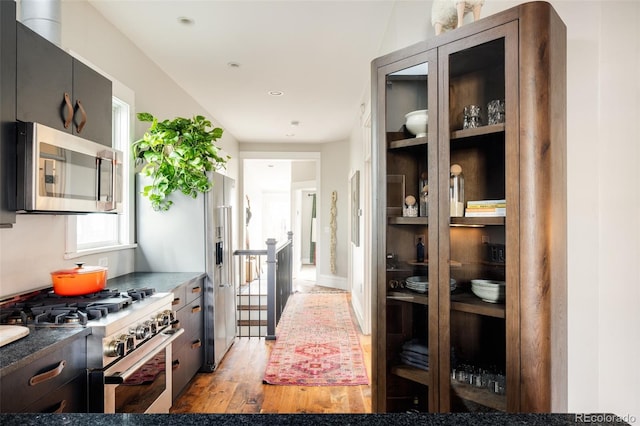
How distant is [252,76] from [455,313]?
10.6 feet

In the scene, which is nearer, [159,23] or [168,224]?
[159,23]

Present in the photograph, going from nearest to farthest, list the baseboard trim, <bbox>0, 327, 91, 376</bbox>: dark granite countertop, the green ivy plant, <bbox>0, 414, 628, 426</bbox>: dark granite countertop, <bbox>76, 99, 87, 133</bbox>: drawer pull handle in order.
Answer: <bbox>0, 414, 628, 426</bbox>: dark granite countertop, <bbox>0, 327, 91, 376</bbox>: dark granite countertop, <bbox>76, 99, 87, 133</bbox>: drawer pull handle, the green ivy plant, the baseboard trim

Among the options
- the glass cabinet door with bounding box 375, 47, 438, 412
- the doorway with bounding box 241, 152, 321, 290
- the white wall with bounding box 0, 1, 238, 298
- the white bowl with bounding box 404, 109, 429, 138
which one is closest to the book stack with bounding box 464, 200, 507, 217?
the glass cabinet door with bounding box 375, 47, 438, 412

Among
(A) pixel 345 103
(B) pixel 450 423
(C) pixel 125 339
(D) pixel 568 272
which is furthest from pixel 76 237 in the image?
(A) pixel 345 103

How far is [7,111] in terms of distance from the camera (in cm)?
154

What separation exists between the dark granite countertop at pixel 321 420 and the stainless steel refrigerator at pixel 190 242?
96.4 inches

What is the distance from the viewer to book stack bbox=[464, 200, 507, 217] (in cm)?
154

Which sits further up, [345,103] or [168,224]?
[345,103]

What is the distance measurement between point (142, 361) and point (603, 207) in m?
2.19

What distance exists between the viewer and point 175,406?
268 centimetres

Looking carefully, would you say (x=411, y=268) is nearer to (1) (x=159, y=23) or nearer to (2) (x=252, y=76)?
(1) (x=159, y=23)

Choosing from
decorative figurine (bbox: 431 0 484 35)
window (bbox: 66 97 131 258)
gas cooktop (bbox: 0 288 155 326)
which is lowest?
gas cooktop (bbox: 0 288 155 326)

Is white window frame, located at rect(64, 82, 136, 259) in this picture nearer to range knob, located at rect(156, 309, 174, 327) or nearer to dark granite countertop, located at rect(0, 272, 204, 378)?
range knob, located at rect(156, 309, 174, 327)

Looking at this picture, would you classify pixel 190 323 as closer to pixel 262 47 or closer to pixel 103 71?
pixel 103 71
